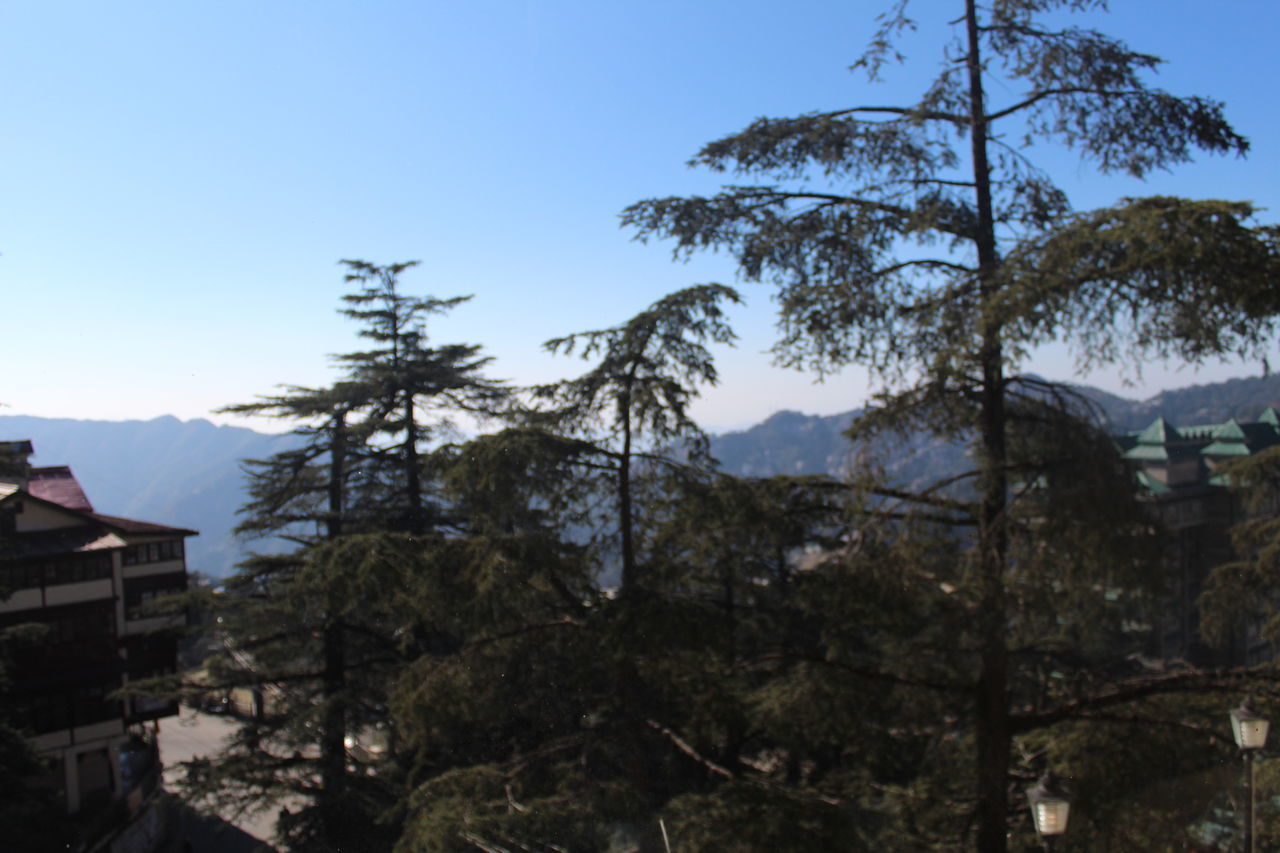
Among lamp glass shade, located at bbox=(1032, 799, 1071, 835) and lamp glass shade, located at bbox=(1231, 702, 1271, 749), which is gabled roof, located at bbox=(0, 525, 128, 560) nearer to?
lamp glass shade, located at bbox=(1032, 799, 1071, 835)

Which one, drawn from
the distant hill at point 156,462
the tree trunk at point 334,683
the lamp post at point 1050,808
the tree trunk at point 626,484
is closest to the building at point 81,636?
the distant hill at point 156,462

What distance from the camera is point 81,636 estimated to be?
13.2m

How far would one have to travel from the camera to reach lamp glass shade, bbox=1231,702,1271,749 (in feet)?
13.1

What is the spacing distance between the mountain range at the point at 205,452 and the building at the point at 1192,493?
46cm

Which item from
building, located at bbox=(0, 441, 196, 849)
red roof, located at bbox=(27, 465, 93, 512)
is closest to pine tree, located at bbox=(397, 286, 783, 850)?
building, located at bbox=(0, 441, 196, 849)

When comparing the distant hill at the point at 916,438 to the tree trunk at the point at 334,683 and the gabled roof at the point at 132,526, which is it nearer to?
the tree trunk at the point at 334,683

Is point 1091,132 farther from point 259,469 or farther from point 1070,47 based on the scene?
point 259,469

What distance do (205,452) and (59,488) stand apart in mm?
51100

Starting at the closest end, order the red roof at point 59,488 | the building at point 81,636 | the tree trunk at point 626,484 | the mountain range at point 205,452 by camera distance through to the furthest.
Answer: the mountain range at point 205,452 → the tree trunk at point 626,484 → the building at point 81,636 → the red roof at point 59,488

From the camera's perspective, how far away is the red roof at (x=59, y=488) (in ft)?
43.3

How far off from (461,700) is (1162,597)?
4.30m

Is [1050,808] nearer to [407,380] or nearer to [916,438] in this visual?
[916,438]

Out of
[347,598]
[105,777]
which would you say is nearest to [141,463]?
[105,777]

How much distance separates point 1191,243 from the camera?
361 centimetres
